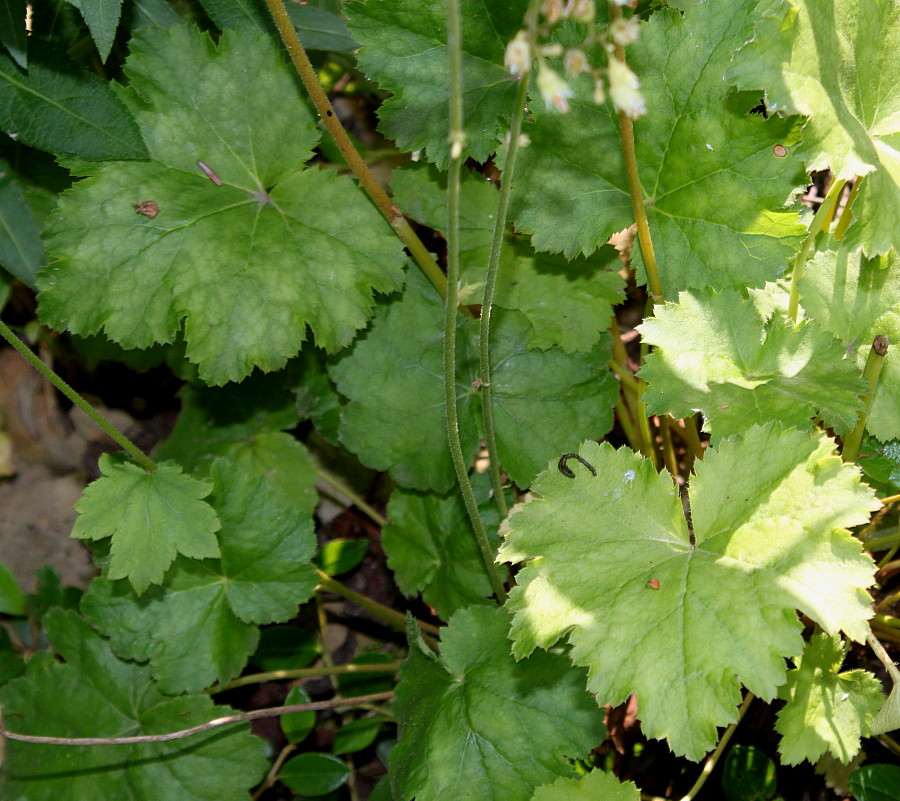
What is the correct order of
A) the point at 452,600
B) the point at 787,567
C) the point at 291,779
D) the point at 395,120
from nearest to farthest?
the point at 787,567 < the point at 395,120 < the point at 452,600 < the point at 291,779

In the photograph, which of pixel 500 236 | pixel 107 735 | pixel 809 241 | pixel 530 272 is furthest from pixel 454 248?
pixel 107 735

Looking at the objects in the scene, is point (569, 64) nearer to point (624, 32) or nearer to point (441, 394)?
point (624, 32)

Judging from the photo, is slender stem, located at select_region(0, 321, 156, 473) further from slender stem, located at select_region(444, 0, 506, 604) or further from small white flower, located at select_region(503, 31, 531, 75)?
small white flower, located at select_region(503, 31, 531, 75)

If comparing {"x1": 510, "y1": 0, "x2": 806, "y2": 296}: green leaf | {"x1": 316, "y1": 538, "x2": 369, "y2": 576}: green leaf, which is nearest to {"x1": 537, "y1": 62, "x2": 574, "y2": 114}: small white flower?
{"x1": 510, "y1": 0, "x2": 806, "y2": 296}: green leaf

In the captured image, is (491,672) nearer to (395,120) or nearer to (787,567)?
(787,567)

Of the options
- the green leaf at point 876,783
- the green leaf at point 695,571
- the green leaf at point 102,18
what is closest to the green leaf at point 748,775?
the green leaf at point 876,783

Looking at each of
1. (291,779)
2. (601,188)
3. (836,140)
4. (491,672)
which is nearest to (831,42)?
(836,140)
